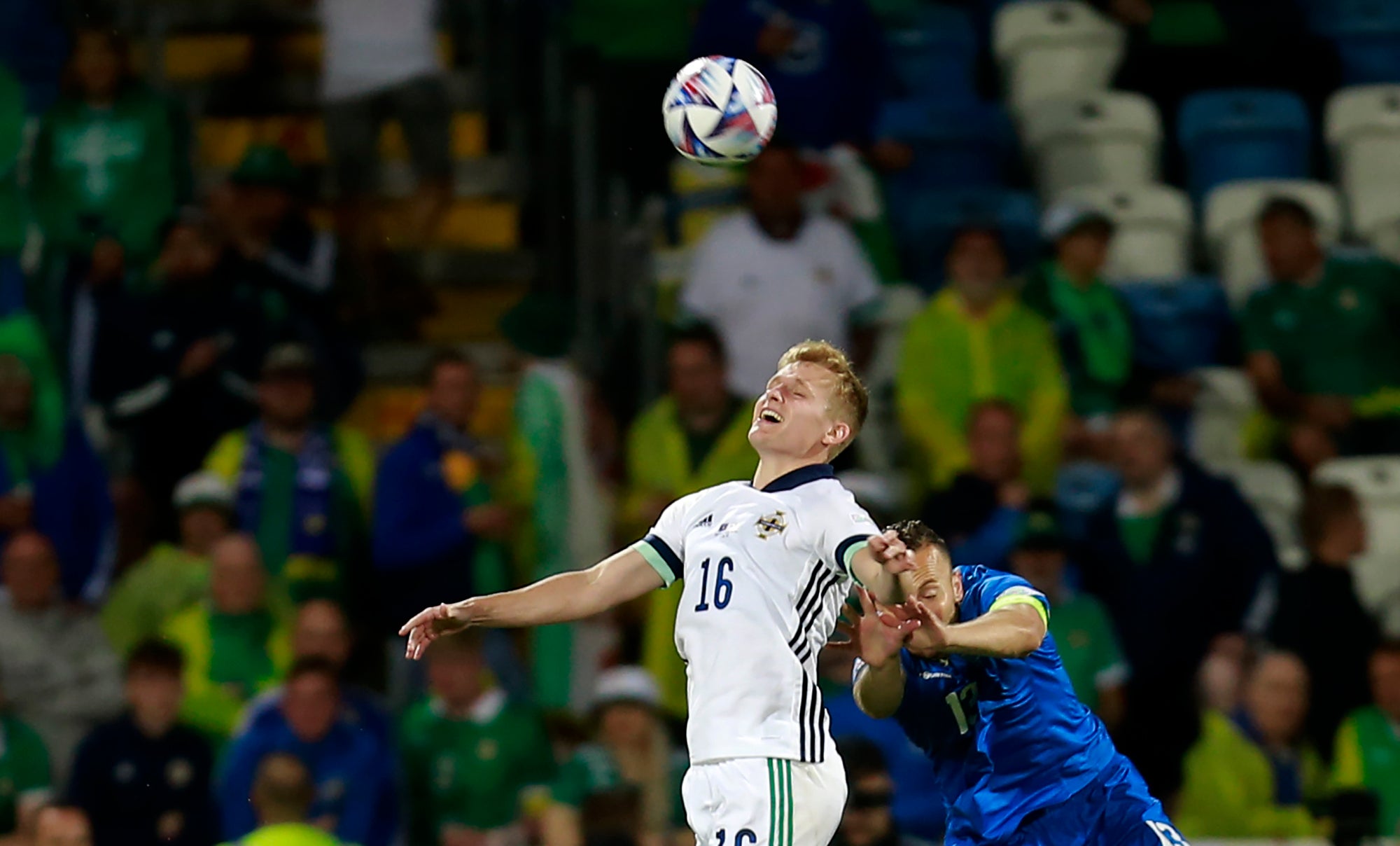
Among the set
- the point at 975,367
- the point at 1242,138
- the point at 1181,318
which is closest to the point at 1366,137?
the point at 1242,138

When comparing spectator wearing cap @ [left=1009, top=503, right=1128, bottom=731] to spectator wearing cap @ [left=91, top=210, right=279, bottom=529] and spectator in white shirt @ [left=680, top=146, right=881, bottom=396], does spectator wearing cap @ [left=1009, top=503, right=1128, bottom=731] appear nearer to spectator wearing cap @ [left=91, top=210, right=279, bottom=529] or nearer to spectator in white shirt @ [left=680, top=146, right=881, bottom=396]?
spectator in white shirt @ [left=680, top=146, right=881, bottom=396]

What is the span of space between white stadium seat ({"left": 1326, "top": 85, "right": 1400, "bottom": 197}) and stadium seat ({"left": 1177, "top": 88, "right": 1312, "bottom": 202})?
17cm

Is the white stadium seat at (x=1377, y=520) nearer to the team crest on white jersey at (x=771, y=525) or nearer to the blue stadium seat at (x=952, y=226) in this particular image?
the blue stadium seat at (x=952, y=226)

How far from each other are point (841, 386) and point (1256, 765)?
3872mm

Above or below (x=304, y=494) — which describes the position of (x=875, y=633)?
above

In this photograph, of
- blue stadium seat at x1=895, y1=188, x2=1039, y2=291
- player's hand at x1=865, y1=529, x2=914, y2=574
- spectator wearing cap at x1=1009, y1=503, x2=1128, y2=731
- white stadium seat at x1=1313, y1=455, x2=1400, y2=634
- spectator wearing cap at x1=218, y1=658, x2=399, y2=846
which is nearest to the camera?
player's hand at x1=865, y1=529, x2=914, y2=574

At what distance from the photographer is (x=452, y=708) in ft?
29.6

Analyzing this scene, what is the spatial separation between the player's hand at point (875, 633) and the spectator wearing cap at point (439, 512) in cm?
359

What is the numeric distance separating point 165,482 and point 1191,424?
14.8ft

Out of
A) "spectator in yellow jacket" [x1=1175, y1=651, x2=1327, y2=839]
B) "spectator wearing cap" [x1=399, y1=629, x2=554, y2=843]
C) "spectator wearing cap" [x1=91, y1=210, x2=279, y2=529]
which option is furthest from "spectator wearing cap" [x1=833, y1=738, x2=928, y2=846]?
"spectator wearing cap" [x1=91, y1=210, x2=279, y2=529]

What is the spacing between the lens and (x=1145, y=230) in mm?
11047

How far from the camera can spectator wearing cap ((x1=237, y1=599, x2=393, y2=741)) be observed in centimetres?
890

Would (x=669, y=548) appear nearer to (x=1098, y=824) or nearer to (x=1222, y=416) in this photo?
(x=1098, y=824)

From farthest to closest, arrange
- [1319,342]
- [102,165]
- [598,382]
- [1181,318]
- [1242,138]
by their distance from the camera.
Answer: [1242,138], [1181,318], [102,165], [1319,342], [598,382]
